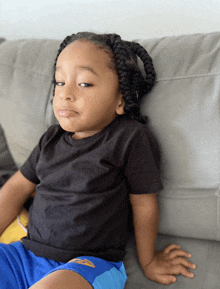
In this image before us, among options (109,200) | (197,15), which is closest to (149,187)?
(109,200)

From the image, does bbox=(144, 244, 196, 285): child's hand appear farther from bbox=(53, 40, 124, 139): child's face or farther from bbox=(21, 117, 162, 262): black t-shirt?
bbox=(53, 40, 124, 139): child's face

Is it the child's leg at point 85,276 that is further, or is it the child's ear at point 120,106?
the child's ear at point 120,106

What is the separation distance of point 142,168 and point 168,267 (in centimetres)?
31

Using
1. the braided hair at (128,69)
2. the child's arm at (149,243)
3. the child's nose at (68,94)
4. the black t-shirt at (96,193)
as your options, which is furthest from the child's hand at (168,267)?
the child's nose at (68,94)

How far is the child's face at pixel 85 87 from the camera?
0.79 meters

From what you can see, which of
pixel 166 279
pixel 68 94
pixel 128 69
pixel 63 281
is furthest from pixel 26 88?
pixel 166 279

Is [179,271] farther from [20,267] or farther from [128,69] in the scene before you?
[128,69]

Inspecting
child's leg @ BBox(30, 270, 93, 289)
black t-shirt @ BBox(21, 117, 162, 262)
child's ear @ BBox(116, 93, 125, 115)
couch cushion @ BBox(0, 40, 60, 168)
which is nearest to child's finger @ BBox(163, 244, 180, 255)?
black t-shirt @ BBox(21, 117, 162, 262)

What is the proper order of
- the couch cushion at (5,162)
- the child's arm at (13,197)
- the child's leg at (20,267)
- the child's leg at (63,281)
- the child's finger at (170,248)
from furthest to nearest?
the couch cushion at (5,162)
the child's arm at (13,197)
the child's finger at (170,248)
the child's leg at (20,267)
the child's leg at (63,281)

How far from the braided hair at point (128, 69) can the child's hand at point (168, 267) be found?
0.43 m

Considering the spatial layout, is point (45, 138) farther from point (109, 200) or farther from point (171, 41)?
point (171, 41)

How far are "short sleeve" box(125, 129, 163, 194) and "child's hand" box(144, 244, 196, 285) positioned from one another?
236 mm

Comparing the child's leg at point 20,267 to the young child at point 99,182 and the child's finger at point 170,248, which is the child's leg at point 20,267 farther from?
the child's finger at point 170,248

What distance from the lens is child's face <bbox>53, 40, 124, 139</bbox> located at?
79 cm
